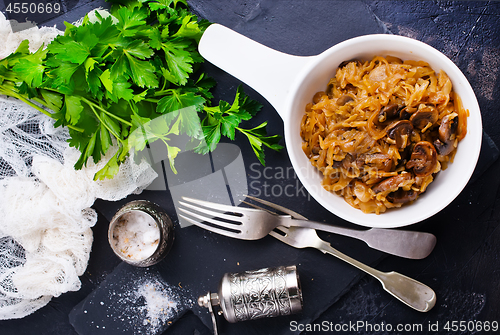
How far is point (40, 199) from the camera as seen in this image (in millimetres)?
2588

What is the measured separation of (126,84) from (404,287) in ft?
7.18

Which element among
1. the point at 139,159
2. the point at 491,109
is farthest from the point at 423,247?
the point at 139,159

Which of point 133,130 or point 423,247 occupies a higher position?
point 133,130

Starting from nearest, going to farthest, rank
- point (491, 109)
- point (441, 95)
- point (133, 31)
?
point (441, 95), point (133, 31), point (491, 109)

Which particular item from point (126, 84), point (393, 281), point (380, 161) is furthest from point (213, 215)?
point (393, 281)

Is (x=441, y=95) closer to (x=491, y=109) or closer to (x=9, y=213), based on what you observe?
(x=491, y=109)

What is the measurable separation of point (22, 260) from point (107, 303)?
2.32 ft

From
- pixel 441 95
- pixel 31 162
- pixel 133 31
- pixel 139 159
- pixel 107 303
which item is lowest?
pixel 107 303

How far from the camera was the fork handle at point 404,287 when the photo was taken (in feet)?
8.05

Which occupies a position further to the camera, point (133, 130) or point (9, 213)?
point (9, 213)

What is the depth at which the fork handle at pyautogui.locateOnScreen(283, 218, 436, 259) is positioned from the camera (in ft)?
7.91

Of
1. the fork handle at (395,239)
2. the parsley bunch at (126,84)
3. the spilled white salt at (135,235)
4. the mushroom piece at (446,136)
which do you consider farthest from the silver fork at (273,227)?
the mushroom piece at (446,136)

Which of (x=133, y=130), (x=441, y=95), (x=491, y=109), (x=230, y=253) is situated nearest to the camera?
(x=441, y=95)

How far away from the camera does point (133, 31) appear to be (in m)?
2.10
